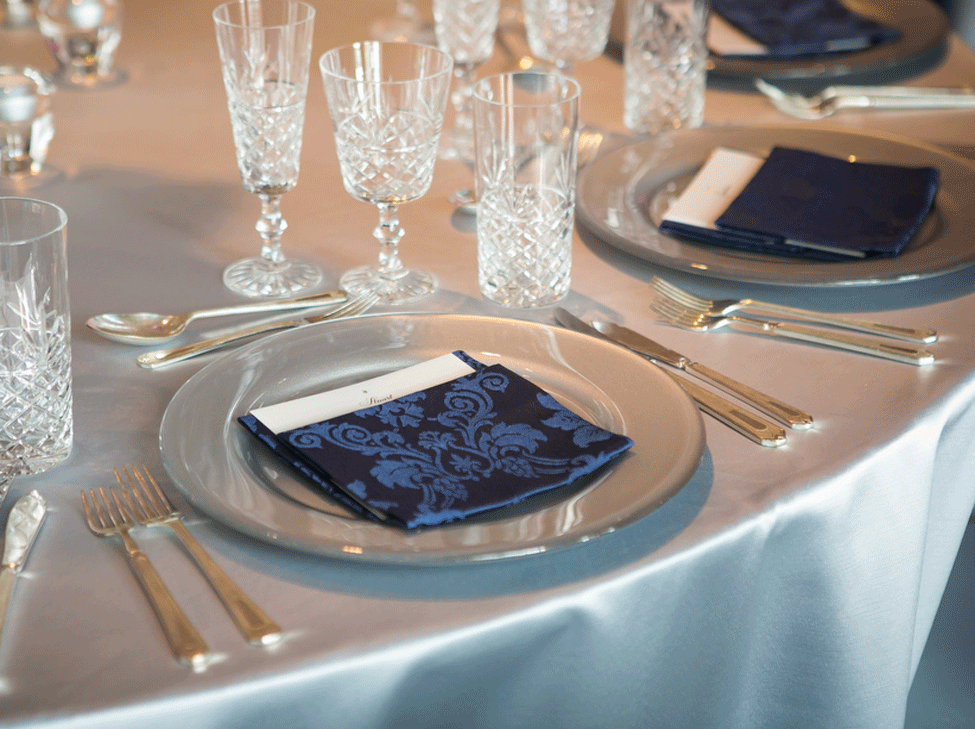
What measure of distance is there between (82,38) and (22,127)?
0.32 metres

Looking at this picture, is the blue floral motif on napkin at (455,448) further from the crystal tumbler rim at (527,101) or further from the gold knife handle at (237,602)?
the crystal tumbler rim at (527,101)

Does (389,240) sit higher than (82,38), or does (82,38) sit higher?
(82,38)

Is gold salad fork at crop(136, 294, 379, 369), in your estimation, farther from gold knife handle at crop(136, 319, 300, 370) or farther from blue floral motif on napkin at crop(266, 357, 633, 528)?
blue floral motif on napkin at crop(266, 357, 633, 528)

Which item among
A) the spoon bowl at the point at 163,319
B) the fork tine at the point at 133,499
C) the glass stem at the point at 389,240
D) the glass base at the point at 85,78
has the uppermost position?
the glass base at the point at 85,78

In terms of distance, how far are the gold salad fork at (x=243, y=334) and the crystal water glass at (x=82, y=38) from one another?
80 centimetres

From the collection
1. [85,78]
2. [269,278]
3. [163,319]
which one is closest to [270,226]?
[269,278]

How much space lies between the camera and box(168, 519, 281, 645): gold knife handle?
608mm

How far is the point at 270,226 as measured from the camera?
107 cm

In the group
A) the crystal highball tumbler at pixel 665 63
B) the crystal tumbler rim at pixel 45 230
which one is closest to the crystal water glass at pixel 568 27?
the crystal highball tumbler at pixel 665 63

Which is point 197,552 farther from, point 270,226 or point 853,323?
point 853,323

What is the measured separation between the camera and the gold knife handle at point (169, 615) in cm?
59

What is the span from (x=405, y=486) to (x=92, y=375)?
1.15 ft

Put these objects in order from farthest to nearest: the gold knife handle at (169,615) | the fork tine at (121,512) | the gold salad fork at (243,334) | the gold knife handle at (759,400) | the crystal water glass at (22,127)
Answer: the crystal water glass at (22,127), the gold salad fork at (243,334), the gold knife handle at (759,400), the fork tine at (121,512), the gold knife handle at (169,615)

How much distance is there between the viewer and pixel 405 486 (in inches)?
27.7
